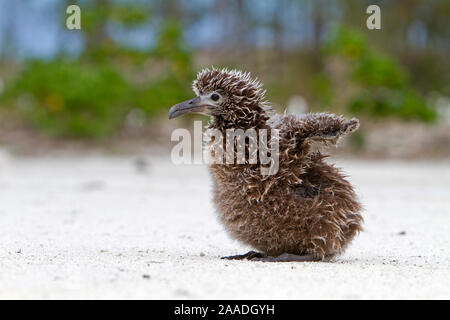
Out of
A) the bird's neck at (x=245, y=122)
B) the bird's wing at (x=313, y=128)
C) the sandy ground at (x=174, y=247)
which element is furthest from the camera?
the bird's neck at (x=245, y=122)

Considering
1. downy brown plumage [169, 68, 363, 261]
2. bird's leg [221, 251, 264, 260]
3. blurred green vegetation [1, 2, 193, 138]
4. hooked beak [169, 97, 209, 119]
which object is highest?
blurred green vegetation [1, 2, 193, 138]

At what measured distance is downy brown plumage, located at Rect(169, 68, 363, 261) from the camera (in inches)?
227

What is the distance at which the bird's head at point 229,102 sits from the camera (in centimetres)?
597

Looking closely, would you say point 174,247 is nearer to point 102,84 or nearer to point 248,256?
point 248,256

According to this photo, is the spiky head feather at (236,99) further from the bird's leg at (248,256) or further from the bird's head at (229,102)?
the bird's leg at (248,256)

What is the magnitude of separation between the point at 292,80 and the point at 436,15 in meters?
14.8

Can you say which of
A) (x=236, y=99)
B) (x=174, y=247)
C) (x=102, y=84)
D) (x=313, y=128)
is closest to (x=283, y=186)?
(x=313, y=128)

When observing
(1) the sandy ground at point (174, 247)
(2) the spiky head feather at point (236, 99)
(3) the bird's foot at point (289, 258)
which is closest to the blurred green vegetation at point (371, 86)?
(1) the sandy ground at point (174, 247)

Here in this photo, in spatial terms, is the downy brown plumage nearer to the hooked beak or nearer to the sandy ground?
the hooked beak

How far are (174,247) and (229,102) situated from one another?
1.50 meters

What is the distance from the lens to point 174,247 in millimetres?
6750

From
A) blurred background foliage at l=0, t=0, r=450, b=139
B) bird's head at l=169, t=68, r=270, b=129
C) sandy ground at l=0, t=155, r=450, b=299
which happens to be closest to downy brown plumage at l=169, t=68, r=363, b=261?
bird's head at l=169, t=68, r=270, b=129

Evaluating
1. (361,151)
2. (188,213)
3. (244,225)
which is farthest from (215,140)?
(361,151)
